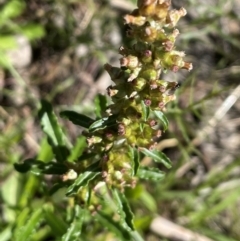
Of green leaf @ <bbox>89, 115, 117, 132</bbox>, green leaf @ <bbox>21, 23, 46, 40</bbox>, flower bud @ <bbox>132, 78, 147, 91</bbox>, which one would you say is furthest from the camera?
green leaf @ <bbox>21, 23, 46, 40</bbox>

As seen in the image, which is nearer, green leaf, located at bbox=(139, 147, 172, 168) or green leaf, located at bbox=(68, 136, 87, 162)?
green leaf, located at bbox=(139, 147, 172, 168)

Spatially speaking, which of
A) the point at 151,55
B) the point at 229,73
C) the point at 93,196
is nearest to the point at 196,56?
the point at 229,73

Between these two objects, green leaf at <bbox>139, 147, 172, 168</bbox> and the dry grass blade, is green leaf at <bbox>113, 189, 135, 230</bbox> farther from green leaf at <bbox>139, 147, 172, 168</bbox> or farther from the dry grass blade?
the dry grass blade

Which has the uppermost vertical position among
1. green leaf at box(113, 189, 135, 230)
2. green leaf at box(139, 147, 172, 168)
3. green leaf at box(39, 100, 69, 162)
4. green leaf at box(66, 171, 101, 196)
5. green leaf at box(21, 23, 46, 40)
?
green leaf at box(21, 23, 46, 40)

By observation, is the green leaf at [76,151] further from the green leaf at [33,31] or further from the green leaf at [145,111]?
the green leaf at [33,31]

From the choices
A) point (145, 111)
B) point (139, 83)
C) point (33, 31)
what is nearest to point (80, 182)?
point (145, 111)

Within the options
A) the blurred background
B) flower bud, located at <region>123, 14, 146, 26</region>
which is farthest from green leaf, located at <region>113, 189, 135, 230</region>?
the blurred background

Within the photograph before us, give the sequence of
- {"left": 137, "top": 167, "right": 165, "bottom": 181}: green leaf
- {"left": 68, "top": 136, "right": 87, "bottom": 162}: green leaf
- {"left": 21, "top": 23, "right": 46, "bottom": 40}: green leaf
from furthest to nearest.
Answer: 1. {"left": 21, "top": 23, "right": 46, "bottom": 40}: green leaf
2. {"left": 68, "top": 136, "right": 87, "bottom": 162}: green leaf
3. {"left": 137, "top": 167, "right": 165, "bottom": 181}: green leaf

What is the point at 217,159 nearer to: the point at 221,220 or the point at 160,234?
the point at 221,220
